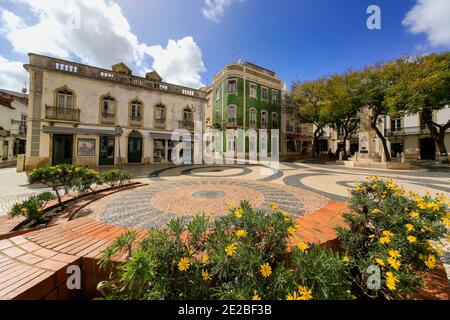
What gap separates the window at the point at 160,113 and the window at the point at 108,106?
3.32 meters

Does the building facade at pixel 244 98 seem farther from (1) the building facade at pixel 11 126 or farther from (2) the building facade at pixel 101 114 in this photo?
(1) the building facade at pixel 11 126

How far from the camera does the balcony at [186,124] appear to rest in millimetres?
16969

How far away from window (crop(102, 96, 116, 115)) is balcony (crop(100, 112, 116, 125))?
0.10m

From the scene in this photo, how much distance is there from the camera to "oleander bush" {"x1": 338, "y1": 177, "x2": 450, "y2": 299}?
1.51m

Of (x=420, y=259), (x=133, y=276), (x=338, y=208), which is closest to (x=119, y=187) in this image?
(x=133, y=276)

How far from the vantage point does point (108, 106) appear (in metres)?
14.1

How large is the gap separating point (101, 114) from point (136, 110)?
8.49ft

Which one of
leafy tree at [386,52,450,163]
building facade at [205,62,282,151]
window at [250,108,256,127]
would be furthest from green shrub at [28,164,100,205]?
window at [250,108,256,127]

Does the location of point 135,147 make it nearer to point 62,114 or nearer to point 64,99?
point 62,114

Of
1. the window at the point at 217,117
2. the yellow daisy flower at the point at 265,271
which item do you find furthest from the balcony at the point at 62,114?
the yellow daisy flower at the point at 265,271

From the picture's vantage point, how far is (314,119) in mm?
21828

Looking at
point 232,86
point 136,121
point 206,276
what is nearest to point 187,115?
point 136,121
